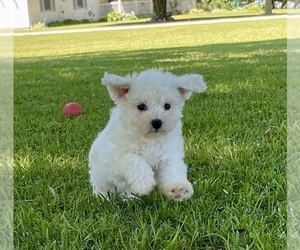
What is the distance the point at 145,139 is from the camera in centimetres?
277

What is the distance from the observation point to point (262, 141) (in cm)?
384

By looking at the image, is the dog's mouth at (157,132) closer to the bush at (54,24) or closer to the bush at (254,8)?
the bush at (54,24)

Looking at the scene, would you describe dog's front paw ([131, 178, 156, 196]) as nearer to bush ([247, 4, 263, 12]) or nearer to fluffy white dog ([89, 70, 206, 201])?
fluffy white dog ([89, 70, 206, 201])

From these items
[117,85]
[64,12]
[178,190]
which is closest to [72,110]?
[117,85]

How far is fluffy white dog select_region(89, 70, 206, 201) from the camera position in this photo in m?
2.67

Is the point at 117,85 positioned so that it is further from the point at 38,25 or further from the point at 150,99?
the point at 38,25

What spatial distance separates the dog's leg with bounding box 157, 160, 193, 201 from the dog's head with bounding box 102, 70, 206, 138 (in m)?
0.19

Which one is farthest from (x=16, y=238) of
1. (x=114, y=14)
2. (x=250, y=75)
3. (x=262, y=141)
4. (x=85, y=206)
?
(x=114, y=14)

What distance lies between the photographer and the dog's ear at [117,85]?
2.76 metres

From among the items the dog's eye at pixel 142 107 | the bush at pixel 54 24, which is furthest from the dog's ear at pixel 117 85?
the bush at pixel 54 24

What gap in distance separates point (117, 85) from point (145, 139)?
314 millimetres

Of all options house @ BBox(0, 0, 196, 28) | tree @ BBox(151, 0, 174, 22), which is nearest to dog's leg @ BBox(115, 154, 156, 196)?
house @ BBox(0, 0, 196, 28)

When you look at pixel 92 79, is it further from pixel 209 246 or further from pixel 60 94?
pixel 209 246

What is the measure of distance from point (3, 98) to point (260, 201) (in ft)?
4.47
